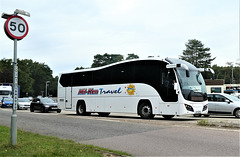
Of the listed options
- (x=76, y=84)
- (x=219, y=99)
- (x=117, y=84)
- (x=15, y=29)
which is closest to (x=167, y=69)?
(x=117, y=84)

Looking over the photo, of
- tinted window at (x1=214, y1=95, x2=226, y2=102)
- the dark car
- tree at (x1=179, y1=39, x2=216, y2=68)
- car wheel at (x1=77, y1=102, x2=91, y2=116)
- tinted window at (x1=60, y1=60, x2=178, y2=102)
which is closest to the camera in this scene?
tinted window at (x1=60, y1=60, x2=178, y2=102)

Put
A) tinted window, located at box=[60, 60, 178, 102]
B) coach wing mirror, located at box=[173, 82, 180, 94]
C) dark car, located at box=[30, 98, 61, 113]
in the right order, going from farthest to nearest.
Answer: dark car, located at box=[30, 98, 61, 113] < tinted window, located at box=[60, 60, 178, 102] < coach wing mirror, located at box=[173, 82, 180, 94]

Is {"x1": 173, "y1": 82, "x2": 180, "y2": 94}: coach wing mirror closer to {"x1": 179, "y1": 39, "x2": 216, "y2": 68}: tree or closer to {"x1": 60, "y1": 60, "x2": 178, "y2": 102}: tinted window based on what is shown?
{"x1": 60, "y1": 60, "x2": 178, "y2": 102}: tinted window

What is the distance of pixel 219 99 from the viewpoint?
18.8 m

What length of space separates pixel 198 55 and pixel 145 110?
7679 cm

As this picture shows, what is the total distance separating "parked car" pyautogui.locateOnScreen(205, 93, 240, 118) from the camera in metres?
18.0

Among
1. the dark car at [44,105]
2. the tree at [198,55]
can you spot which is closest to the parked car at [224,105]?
the dark car at [44,105]

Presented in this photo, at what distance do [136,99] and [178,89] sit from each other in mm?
3055

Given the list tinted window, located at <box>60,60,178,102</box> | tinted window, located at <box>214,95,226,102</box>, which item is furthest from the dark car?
tinted window, located at <box>214,95,226,102</box>

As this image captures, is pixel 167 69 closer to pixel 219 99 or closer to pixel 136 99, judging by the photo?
pixel 136 99

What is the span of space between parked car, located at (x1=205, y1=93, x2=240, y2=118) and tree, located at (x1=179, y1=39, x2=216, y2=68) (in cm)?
7228

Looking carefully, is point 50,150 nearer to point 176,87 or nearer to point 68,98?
point 176,87

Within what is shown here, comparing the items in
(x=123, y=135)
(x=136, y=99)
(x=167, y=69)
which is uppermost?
(x=167, y=69)

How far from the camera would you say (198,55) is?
88812mm
